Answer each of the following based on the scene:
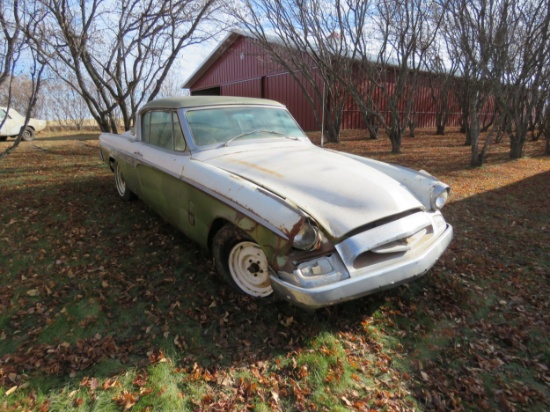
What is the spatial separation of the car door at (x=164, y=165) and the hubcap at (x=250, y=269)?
0.80 metres

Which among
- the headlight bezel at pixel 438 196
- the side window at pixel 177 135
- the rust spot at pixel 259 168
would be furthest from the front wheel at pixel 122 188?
the headlight bezel at pixel 438 196

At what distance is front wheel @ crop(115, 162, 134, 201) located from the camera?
5387 mm

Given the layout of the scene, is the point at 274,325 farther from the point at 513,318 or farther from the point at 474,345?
the point at 513,318

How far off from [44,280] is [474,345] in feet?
12.6

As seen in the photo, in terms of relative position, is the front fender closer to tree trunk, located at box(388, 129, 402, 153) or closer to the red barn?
tree trunk, located at box(388, 129, 402, 153)

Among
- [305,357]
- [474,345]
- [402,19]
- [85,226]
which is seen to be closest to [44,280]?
[85,226]

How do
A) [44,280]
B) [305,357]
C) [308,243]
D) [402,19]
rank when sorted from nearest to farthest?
[308,243]
[305,357]
[44,280]
[402,19]

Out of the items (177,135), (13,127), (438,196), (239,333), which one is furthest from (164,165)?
(13,127)

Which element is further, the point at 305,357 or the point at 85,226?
the point at 85,226

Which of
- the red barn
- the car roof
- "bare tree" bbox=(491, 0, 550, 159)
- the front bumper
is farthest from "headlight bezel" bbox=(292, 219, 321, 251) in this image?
the red barn

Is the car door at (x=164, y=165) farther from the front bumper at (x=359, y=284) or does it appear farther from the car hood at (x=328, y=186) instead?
the front bumper at (x=359, y=284)

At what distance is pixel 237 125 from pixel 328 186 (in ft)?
5.30

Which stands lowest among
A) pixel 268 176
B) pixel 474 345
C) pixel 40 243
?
pixel 474 345

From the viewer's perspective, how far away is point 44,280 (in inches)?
135
